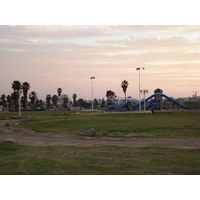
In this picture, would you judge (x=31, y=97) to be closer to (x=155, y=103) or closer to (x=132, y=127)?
(x=155, y=103)

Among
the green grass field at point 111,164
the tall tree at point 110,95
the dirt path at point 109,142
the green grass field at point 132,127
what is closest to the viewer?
the green grass field at point 111,164

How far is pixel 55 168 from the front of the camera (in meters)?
10.8

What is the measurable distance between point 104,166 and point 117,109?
6830 centimetres

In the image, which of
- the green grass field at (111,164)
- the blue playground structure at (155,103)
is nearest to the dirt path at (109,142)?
the green grass field at (111,164)

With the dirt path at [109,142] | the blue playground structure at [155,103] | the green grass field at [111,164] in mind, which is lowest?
the dirt path at [109,142]

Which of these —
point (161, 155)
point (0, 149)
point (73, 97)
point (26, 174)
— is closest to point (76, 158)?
point (26, 174)

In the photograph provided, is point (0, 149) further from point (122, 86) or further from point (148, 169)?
point (122, 86)

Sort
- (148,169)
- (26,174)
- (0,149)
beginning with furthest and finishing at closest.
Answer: (0,149) → (148,169) → (26,174)

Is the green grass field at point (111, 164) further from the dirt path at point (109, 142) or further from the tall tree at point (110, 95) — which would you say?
the tall tree at point (110, 95)

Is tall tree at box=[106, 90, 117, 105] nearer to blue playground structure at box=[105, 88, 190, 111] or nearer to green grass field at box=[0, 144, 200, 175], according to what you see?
blue playground structure at box=[105, 88, 190, 111]

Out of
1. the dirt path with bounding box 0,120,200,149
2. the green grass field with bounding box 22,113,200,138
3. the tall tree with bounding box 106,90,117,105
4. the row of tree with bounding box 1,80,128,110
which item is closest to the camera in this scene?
the dirt path with bounding box 0,120,200,149

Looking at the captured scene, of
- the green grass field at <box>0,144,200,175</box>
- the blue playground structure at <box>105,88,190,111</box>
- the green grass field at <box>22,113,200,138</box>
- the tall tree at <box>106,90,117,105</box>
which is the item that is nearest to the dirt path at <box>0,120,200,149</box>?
the green grass field at <box>22,113,200,138</box>

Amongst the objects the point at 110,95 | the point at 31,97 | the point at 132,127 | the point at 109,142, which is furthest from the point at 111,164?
the point at 110,95

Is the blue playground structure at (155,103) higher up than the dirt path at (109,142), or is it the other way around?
the blue playground structure at (155,103)
